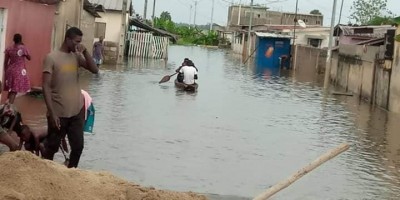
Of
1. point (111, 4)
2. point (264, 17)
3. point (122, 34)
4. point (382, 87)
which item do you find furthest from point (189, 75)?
point (264, 17)

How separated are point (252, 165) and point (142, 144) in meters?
1.95

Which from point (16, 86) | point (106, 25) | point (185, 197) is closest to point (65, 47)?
point (185, 197)

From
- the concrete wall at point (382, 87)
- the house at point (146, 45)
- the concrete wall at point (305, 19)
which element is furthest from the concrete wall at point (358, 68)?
the concrete wall at point (305, 19)

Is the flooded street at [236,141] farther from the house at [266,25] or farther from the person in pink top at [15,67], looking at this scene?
the house at [266,25]

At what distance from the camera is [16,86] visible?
13.0 meters

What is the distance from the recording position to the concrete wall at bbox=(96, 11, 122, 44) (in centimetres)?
3809

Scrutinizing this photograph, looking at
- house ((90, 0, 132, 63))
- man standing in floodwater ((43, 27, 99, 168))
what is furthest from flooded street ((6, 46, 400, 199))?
house ((90, 0, 132, 63))

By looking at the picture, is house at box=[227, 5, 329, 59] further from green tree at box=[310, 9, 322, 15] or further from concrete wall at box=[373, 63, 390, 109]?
concrete wall at box=[373, 63, 390, 109]

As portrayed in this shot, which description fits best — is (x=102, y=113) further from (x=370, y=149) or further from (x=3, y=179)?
(x=3, y=179)

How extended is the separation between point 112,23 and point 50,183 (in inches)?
1324

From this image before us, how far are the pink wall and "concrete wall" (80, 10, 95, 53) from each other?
10603 millimetres

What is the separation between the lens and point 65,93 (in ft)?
25.9

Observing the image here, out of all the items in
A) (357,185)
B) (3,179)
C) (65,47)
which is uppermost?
(65,47)

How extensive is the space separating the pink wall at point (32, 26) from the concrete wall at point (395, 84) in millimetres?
9267
